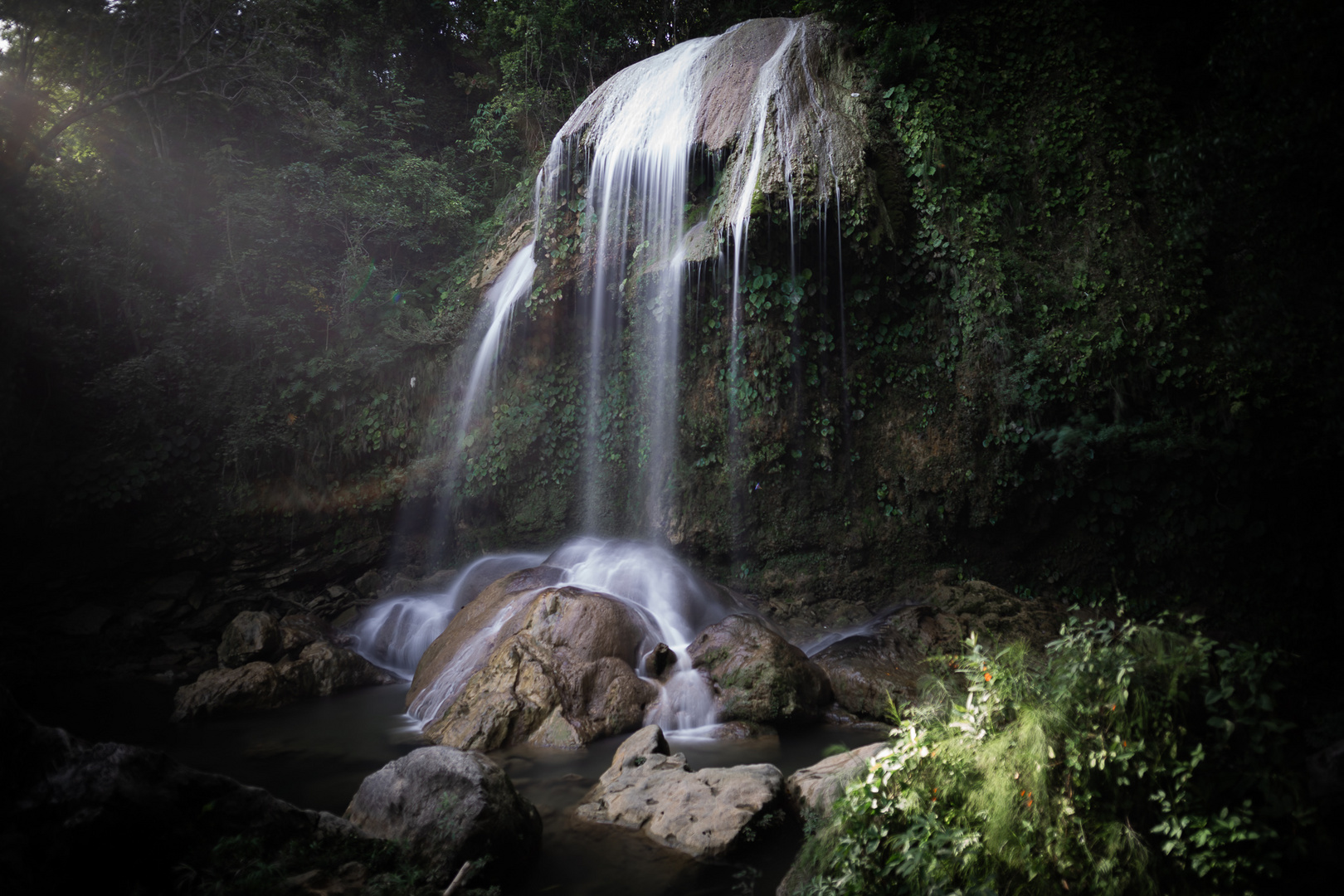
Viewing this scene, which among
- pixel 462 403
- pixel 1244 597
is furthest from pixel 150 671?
pixel 1244 597

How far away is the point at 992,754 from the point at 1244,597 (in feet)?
23.5

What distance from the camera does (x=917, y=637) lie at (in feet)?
26.2

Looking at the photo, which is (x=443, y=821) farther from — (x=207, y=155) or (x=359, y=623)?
(x=207, y=155)

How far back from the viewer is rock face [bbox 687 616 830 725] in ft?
21.8

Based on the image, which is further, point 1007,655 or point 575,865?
point 575,865

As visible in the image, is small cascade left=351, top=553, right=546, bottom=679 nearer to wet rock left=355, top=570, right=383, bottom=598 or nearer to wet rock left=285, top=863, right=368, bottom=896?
wet rock left=355, top=570, right=383, bottom=598

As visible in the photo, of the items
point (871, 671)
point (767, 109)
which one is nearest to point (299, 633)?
point (871, 671)

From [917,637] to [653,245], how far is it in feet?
22.1

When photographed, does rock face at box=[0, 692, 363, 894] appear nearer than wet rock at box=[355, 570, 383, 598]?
Yes

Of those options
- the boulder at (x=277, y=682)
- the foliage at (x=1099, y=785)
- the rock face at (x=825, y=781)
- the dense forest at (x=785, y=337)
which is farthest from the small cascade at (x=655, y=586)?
the foliage at (x=1099, y=785)

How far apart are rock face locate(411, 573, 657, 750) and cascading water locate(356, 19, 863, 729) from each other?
402 mm

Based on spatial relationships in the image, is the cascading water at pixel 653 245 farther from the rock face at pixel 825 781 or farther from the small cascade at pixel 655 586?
the rock face at pixel 825 781

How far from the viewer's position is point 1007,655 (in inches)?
127

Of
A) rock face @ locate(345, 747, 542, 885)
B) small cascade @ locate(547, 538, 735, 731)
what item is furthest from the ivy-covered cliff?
rock face @ locate(345, 747, 542, 885)
